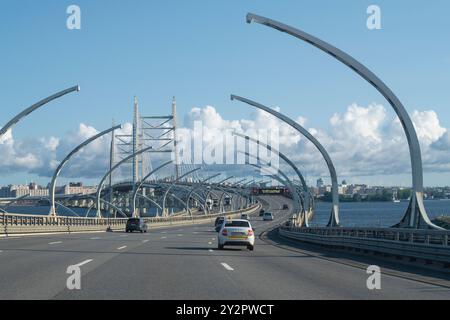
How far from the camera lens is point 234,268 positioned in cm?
1880

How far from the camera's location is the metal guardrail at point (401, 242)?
19.9m

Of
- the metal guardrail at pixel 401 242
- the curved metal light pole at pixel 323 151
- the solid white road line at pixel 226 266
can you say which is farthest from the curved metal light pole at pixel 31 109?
the solid white road line at pixel 226 266

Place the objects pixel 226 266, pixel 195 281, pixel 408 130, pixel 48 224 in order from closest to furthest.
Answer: pixel 195 281, pixel 226 266, pixel 408 130, pixel 48 224

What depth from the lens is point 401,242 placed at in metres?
22.7

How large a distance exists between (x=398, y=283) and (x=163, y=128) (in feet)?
333

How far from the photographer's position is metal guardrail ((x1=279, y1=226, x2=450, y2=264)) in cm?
1989

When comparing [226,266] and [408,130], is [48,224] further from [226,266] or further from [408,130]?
[226,266]

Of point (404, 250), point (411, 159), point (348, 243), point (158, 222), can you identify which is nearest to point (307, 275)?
point (404, 250)

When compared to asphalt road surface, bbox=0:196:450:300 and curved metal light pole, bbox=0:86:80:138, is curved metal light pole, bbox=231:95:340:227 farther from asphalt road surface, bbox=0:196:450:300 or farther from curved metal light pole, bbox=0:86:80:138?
asphalt road surface, bbox=0:196:450:300

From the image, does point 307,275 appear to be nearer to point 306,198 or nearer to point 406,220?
point 406,220

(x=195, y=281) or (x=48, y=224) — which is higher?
(x=195, y=281)

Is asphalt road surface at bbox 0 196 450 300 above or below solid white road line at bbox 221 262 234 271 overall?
above

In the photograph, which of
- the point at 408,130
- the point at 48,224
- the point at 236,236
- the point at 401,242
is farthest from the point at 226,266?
the point at 48,224

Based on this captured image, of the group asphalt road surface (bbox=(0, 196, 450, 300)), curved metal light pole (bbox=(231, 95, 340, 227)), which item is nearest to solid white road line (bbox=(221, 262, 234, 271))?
asphalt road surface (bbox=(0, 196, 450, 300))
